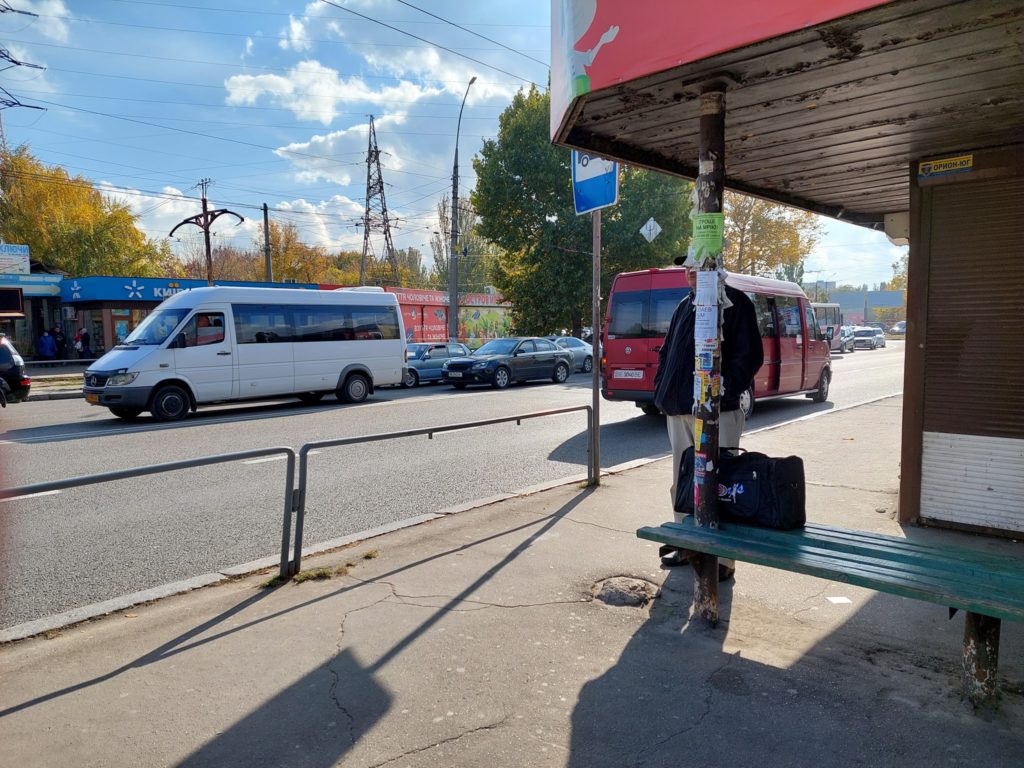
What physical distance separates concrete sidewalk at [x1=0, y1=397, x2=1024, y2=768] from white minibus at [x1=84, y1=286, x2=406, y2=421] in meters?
9.61

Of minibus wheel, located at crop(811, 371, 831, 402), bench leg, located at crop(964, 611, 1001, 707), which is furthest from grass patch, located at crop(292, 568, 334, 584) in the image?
minibus wheel, located at crop(811, 371, 831, 402)

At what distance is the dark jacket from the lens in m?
4.27

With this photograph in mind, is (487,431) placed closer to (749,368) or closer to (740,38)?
(749,368)

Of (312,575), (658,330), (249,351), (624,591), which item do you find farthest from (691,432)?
(249,351)

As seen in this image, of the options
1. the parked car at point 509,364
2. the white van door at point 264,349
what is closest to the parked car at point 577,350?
the parked car at point 509,364

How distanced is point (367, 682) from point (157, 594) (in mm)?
1956

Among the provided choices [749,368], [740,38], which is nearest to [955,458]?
[749,368]

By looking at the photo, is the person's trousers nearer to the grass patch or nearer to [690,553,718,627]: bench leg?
[690,553,718,627]: bench leg

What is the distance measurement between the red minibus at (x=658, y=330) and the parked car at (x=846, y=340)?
3115cm

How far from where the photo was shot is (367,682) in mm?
3250

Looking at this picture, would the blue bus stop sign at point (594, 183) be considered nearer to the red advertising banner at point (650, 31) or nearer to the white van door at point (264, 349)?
the red advertising banner at point (650, 31)

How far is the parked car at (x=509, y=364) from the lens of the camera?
746 inches

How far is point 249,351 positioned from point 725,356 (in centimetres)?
1193

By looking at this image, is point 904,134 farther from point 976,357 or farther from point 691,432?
point 691,432
